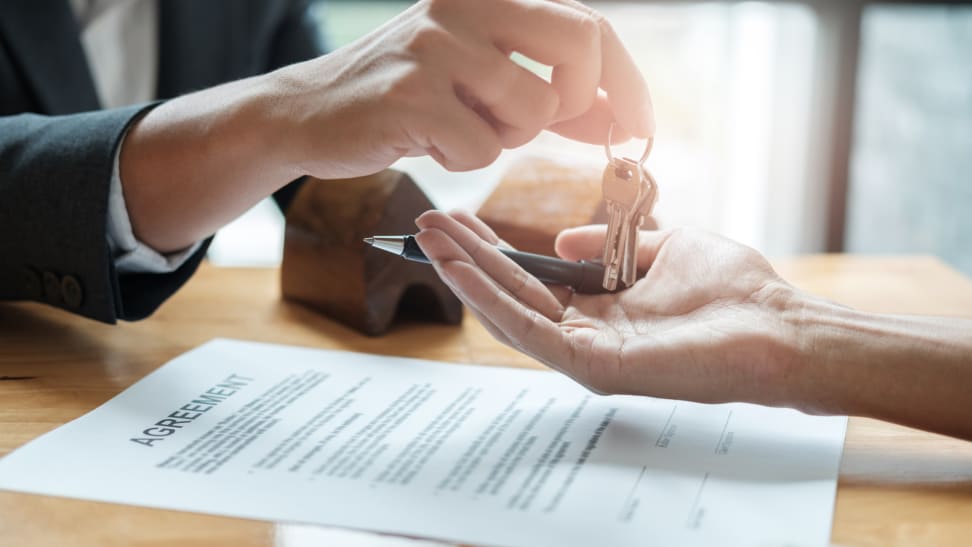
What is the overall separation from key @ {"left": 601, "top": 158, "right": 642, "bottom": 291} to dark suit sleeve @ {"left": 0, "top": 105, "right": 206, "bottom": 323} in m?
0.51

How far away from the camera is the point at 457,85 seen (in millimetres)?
783

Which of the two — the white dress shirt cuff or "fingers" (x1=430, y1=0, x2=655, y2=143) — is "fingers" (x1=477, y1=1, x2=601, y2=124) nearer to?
"fingers" (x1=430, y1=0, x2=655, y2=143)

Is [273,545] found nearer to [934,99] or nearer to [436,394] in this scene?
[436,394]

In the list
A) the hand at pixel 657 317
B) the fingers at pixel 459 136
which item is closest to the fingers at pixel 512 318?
the hand at pixel 657 317

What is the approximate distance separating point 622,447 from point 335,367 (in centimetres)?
34

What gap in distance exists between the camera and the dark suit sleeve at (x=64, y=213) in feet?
3.03

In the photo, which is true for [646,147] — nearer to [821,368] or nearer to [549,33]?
[549,33]

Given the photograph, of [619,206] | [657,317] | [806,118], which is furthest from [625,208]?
[806,118]

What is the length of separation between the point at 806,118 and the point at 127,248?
2172 millimetres

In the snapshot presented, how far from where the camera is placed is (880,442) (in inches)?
28.0

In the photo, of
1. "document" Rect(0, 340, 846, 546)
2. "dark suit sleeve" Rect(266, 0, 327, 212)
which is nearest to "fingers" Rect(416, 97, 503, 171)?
"document" Rect(0, 340, 846, 546)

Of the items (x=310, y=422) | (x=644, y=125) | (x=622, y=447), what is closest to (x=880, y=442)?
(x=622, y=447)

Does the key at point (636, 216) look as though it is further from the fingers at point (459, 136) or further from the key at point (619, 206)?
the fingers at point (459, 136)

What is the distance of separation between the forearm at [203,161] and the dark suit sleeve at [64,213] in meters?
0.03
